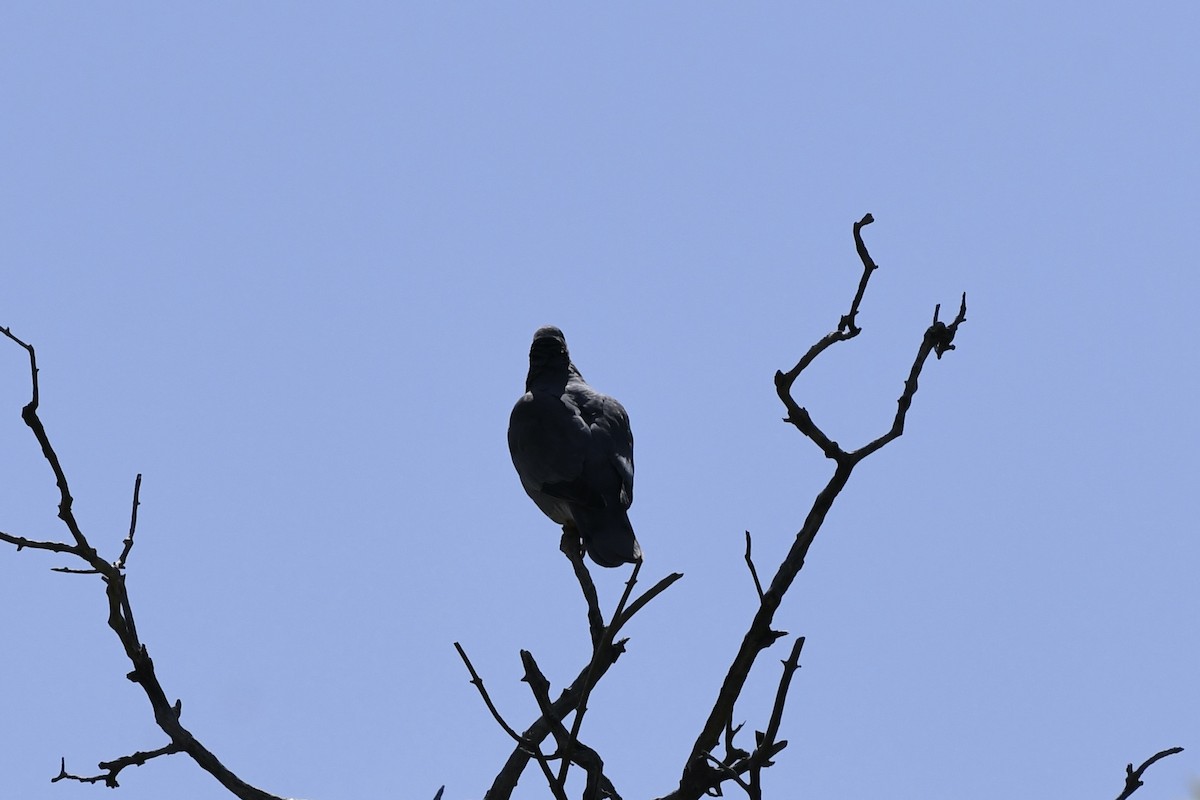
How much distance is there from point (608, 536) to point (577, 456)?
53cm

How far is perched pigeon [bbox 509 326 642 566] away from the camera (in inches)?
283

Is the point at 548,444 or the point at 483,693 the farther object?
the point at 548,444

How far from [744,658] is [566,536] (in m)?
4.03

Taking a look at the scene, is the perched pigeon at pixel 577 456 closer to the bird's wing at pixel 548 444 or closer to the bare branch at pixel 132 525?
the bird's wing at pixel 548 444

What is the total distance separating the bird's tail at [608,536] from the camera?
277 inches

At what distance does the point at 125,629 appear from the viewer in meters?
4.19

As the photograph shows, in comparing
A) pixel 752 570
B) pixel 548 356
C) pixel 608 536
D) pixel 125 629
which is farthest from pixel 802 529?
pixel 548 356

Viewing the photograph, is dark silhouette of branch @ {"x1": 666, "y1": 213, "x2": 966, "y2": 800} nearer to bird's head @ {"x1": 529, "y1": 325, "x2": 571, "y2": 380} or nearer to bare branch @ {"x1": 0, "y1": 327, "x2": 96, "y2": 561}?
bare branch @ {"x1": 0, "y1": 327, "x2": 96, "y2": 561}

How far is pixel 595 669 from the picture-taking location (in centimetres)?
321

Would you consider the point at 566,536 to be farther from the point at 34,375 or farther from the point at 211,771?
the point at 34,375

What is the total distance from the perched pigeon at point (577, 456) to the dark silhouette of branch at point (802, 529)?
11.0 ft

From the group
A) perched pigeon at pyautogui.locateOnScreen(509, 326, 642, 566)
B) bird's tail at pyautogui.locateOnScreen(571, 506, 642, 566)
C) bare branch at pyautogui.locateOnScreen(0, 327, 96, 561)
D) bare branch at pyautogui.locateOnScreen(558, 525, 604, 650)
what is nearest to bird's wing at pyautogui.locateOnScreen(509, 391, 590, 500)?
perched pigeon at pyautogui.locateOnScreen(509, 326, 642, 566)

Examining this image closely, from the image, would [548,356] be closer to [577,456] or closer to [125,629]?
[577,456]

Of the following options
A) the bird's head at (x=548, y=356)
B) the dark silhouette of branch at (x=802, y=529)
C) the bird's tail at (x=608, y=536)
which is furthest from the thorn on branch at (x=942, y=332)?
the bird's head at (x=548, y=356)
